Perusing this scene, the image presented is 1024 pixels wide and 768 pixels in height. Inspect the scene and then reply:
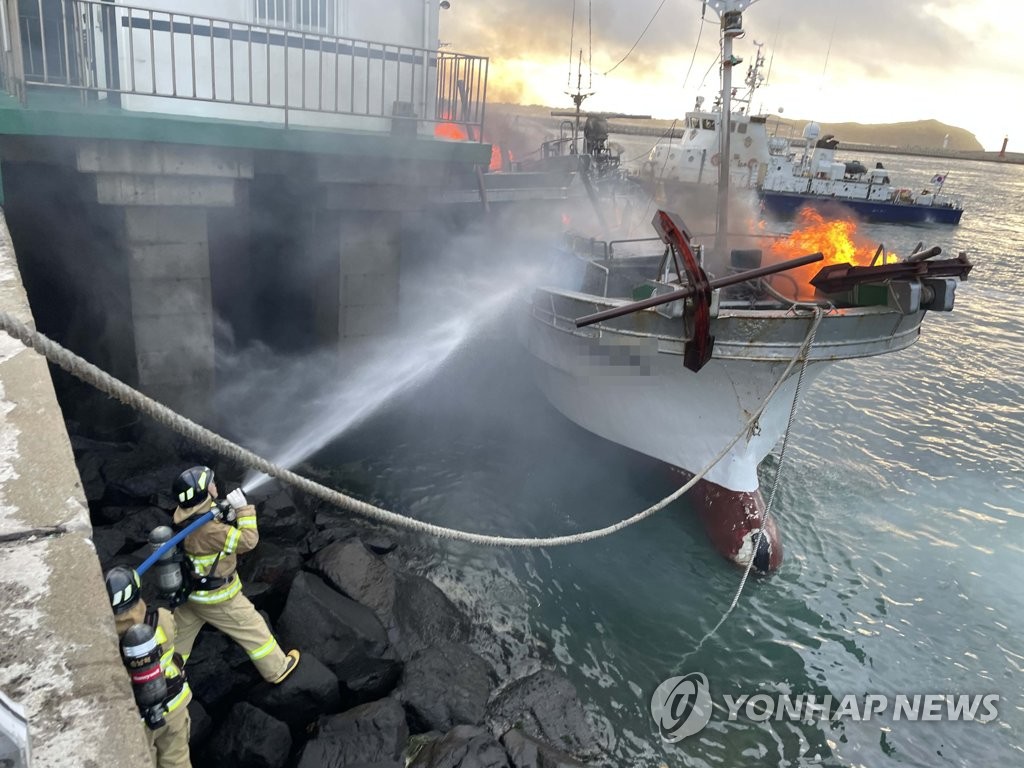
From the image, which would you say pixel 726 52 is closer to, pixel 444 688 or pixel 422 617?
pixel 422 617

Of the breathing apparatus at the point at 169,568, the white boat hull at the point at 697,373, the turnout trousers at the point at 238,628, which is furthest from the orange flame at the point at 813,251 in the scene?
the breathing apparatus at the point at 169,568

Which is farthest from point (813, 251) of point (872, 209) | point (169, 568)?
point (872, 209)

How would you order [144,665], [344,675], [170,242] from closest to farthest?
1. [144,665]
2. [344,675]
3. [170,242]

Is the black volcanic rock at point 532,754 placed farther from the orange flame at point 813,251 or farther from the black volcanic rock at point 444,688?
the orange flame at point 813,251

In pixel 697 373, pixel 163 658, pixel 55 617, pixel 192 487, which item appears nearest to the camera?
pixel 55 617

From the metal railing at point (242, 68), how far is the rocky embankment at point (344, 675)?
17.9 ft

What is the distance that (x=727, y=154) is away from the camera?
10.2 metres

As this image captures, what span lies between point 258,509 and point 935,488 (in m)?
10.4

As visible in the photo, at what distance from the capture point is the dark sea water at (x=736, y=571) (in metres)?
6.52

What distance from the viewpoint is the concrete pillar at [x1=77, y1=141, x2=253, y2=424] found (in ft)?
26.4

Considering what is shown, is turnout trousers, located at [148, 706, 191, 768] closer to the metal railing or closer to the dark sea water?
the dark sea water

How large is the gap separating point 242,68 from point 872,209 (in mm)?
46163

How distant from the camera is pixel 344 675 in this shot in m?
5.64

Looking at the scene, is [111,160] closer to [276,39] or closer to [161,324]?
[161,324]
